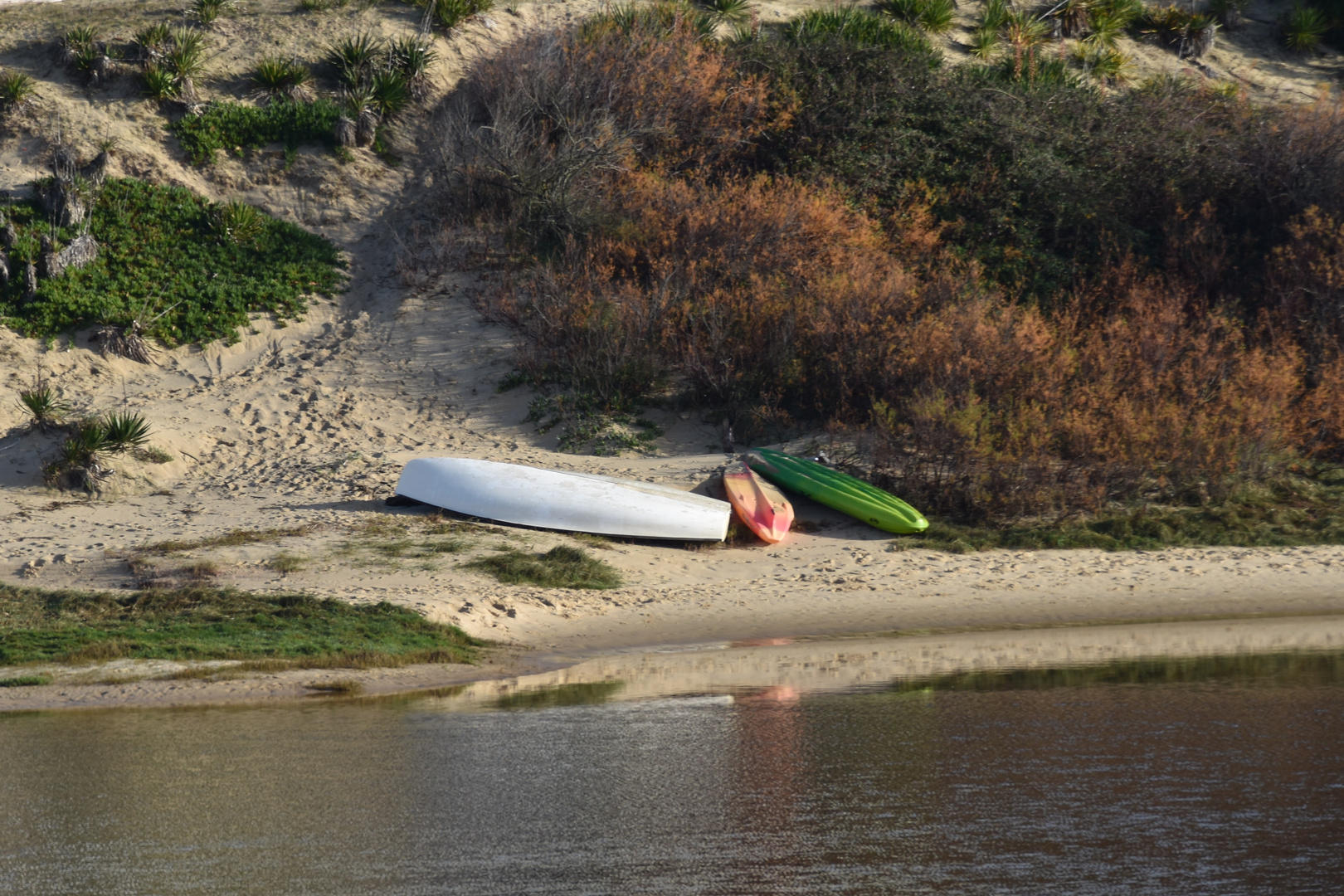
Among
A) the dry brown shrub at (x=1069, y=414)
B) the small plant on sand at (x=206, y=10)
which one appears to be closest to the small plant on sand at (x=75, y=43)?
the small plant on sand at (x=206, y=10)

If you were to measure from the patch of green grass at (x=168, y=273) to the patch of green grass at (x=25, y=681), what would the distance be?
10.8m

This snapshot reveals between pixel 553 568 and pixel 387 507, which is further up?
Result: pixel 553 568

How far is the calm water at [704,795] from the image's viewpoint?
187 inches

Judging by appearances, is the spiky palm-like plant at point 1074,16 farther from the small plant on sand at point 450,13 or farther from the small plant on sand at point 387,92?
the small plant on sand at point 387,92

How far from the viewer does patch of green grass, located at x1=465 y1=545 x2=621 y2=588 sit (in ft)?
35.5

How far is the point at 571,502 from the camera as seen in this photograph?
12164mm

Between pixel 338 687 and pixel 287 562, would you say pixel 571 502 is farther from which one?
pixel 338 687

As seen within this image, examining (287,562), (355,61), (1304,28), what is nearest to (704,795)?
(287,562)

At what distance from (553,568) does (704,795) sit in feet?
17.8

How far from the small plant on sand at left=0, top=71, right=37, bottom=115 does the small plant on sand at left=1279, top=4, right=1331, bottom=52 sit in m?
27.6

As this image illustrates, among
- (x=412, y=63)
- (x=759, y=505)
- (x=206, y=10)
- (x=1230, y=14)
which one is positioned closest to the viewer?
(x=759, y=505)

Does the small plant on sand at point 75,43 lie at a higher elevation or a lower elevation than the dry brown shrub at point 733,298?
higher

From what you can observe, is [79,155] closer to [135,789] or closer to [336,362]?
[336,362]

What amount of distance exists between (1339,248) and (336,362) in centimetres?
1529
